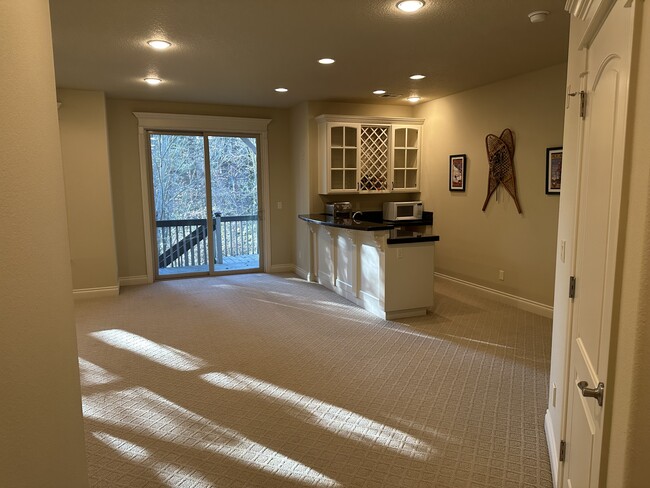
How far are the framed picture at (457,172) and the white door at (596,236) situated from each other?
434cm

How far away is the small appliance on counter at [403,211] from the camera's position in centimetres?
682

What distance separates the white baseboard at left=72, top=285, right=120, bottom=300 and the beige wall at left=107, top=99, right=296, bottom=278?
57 centimetres

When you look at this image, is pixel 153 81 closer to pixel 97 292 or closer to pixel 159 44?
pixel 159 44

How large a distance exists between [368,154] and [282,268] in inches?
95.9

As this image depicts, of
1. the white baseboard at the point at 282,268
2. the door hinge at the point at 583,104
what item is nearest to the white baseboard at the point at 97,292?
the white baseboard at the point at 282,268

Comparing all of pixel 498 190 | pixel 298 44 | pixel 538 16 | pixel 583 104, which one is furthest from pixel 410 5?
pixel 498 190

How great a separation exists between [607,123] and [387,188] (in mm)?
5550

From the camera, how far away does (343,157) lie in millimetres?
6586

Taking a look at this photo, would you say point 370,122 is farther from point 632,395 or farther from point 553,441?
point 632,395

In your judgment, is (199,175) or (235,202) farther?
(235,202)

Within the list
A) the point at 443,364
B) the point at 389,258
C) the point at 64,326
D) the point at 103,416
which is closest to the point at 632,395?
the point at 64,326

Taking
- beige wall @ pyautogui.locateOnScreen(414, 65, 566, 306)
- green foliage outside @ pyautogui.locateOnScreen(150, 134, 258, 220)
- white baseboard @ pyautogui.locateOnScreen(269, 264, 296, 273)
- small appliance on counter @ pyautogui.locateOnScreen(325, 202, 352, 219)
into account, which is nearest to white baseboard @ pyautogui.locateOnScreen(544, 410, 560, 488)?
beige wall @ pyautogui.locateOnScreen(414, 65, 566, 306)

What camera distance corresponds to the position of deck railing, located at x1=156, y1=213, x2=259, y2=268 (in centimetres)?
705

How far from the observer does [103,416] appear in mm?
2969
